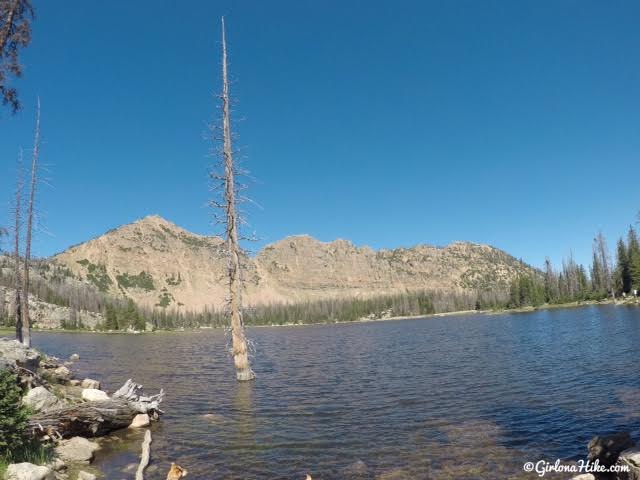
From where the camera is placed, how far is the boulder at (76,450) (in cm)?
1291

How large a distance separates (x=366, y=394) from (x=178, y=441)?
11289 millimetres

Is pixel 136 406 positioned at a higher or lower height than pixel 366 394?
higher

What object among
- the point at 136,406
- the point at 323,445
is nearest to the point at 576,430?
the point at 323,445

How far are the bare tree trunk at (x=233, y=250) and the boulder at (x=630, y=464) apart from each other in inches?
786

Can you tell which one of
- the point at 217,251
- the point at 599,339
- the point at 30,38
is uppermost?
the point at 30,38

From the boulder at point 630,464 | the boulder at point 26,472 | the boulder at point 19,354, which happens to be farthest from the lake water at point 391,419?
the boulder at point 19,354

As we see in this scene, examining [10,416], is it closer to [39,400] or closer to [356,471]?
[39,400]

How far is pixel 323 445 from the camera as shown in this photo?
47.7 ft

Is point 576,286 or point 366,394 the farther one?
point 576,286

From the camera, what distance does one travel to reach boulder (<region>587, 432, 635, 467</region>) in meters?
11.4

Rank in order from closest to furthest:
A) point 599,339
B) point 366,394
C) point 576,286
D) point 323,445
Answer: point 323,445
point 366,394
point 599,339
point 576,286

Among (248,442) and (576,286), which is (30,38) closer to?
(248,442)

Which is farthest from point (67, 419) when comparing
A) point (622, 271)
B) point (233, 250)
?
point (622, 271)

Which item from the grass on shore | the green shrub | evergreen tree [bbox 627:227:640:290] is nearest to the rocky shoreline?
the grass on shore
